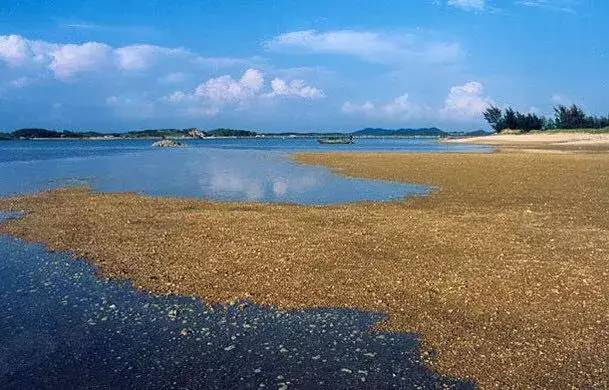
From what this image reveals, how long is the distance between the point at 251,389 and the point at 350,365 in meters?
1.90

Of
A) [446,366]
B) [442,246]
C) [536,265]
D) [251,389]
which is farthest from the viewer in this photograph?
[442,246]

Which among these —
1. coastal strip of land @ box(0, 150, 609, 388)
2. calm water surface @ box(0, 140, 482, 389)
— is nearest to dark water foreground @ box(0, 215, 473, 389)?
calm water surface @ box(0, 140, 482, 389)

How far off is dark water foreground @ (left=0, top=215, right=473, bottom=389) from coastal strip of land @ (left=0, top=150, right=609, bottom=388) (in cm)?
73

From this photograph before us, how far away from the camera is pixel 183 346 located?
34.0 ft

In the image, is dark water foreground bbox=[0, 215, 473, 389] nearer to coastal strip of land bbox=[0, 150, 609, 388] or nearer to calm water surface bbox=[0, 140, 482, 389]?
calm water surface bbox=[0, 140, 482, 389]

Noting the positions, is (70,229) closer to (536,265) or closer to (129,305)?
(129,305)

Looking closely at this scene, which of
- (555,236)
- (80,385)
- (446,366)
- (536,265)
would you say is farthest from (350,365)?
(555,236)

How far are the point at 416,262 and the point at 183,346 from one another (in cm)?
795

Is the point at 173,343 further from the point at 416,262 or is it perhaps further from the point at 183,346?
the point at 416,262

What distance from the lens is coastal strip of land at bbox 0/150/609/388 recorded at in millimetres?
10300

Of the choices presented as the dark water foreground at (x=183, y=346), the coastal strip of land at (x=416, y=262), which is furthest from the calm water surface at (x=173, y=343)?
the coastal strip of land at (x=416, y=262)

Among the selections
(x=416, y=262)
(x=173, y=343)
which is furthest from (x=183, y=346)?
(x=416, y=262)

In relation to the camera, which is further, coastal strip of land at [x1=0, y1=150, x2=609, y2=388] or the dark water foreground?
coastal strip of land at [x1=0, y1=150, x2=609, y2=388]

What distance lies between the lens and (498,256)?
16.5 m
